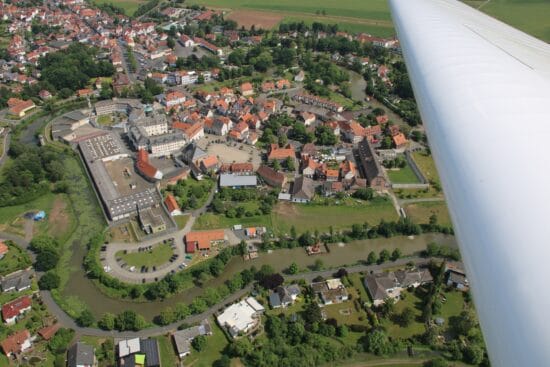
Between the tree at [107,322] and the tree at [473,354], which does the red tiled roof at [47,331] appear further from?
A: the tree at [473,354]

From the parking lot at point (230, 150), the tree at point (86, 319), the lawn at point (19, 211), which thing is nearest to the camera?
the tree at point (86, 319)

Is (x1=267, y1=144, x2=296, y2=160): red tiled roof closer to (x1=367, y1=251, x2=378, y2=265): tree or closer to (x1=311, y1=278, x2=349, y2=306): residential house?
(x1=367, y1=251, x2=378, y2=265): tree

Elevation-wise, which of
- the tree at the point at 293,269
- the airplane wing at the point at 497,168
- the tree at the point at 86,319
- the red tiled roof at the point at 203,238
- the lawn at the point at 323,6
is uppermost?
the airplane wing at the point at 497,168

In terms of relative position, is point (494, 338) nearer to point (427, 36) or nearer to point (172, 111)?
point (427, 36)

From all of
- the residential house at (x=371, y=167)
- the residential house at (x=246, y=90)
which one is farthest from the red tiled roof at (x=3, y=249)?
the residential house at (x=246, y=90)

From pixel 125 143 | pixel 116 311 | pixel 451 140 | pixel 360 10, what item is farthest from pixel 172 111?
pixel 360 10

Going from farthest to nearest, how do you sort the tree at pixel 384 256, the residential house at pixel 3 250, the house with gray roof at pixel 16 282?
the residential house at pixel 3 250 < the tree at pixel 384 256 < the house with gray roof at pixel 16 282

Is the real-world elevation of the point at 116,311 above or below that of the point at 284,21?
below
